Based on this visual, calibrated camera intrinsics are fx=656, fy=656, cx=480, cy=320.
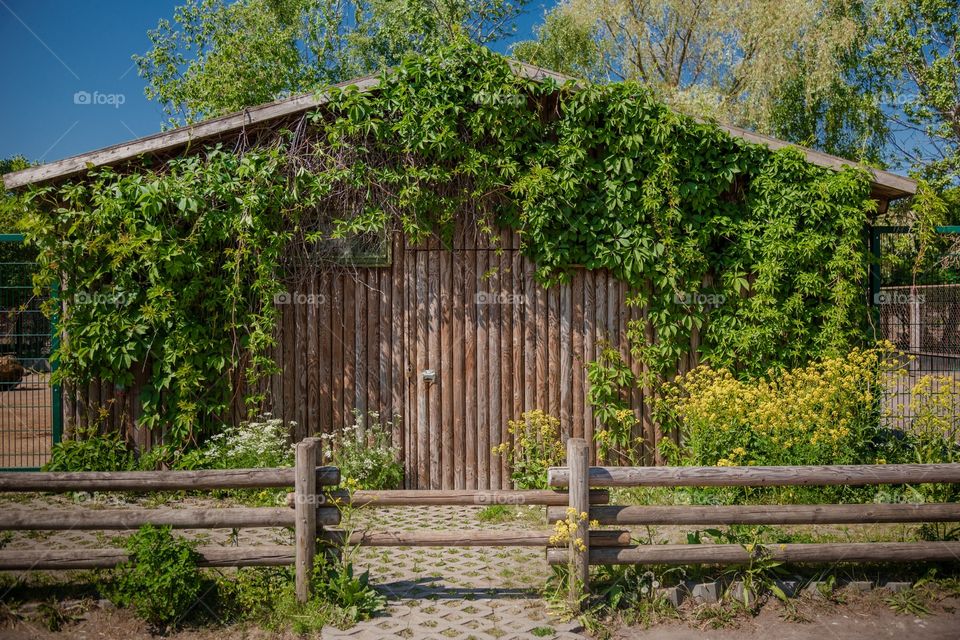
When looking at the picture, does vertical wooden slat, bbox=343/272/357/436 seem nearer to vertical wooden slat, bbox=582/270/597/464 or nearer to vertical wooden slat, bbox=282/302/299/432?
vertical wooden slat, bbox=282/302/299/432

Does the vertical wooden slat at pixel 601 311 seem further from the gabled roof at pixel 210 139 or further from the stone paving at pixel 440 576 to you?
the gabled roof at pixel 210 139

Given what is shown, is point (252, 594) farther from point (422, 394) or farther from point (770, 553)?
point (770, 553)

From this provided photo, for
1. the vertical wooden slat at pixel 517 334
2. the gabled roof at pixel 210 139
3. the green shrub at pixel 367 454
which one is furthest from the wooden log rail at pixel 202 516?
the gabled roof at pixel 210 139

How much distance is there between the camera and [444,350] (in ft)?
24.9

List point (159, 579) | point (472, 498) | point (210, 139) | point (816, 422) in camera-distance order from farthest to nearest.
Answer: point (210, 139) → point (816, 422) → point (472, 498) → point (159, 579)

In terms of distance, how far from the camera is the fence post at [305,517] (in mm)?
4449

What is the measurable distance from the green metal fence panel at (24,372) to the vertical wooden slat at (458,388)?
4.41 meters

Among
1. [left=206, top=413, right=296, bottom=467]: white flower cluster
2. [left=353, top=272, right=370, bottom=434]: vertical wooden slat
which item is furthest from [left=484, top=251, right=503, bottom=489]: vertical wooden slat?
[left=206, top=413, right=296, bottom=467]: white flower cluster

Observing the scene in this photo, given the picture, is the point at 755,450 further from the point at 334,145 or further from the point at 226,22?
the point at 226,22

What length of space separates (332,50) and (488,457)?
17.8m

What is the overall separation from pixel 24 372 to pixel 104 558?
10.0 m

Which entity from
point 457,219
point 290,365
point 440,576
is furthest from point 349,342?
point 440,576

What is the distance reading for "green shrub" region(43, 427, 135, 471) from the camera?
7.14 metres

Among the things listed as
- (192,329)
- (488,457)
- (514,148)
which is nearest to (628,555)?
(488,457)
